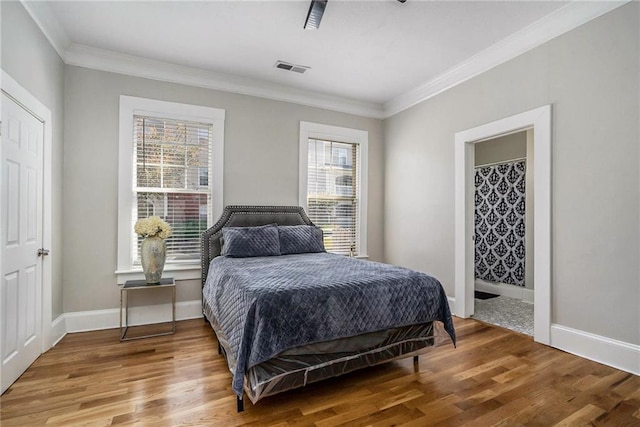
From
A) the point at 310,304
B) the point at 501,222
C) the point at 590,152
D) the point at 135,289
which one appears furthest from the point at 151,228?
the point at 501,222

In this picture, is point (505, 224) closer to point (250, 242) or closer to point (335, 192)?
point (335, 192)

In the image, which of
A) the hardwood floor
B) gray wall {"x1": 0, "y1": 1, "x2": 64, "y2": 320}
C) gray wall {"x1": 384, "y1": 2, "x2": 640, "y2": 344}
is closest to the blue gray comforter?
the hardwood floor

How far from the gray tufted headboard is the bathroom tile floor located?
2520 mm

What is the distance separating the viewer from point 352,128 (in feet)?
16.0

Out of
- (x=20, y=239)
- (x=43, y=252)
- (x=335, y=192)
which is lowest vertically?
(x=43, y=252)

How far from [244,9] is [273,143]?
178 centimetres

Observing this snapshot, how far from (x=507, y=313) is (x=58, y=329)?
5.00m

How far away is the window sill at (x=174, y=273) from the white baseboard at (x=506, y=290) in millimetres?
4410

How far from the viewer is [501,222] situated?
493cm

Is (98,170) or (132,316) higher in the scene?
(98,170)

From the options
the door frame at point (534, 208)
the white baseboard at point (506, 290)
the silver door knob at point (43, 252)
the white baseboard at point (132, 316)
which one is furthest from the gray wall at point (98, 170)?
the white baseboard at point (506, 290)

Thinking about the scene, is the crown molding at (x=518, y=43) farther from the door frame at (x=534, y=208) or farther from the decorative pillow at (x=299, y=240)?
the decorative pillow at (x=299, y=240)

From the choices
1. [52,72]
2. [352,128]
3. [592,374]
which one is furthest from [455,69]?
[52,72]

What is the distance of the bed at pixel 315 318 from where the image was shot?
1.87 meters
